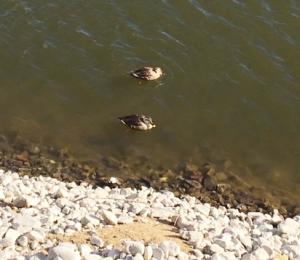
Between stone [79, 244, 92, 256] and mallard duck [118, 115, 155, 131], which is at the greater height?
Result: stone [79, 244, 92, 256]

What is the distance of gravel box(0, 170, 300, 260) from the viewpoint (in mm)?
11328

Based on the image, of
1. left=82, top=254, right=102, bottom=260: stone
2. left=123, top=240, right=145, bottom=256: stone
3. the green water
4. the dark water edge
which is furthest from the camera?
the green water

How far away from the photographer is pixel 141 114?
58.4 feet

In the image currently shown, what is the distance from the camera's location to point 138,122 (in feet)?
55.7

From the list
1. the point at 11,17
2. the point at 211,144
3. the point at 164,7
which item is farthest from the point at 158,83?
the point at 11,17

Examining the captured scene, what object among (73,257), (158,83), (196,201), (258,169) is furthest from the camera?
(158,83)

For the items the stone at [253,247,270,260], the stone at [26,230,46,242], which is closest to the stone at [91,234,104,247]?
the stone at [26,230,46,242]

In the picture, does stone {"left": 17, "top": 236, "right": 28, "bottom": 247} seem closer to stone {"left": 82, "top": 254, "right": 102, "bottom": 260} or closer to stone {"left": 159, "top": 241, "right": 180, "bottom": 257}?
stone {"left": 82, "top": 254, "right": 102, "bottom": 260}

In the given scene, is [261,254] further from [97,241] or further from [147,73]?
[147,73]

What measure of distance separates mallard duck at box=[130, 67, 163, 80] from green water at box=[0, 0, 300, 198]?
31 cm

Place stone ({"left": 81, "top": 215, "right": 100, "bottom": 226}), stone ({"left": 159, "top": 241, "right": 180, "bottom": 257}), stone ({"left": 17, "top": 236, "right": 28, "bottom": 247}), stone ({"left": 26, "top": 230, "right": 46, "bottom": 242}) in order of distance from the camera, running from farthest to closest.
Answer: stone ({"left": 81, "top": 215, "right": 100, "bottom": 226}) < stone ({"left": 26, "top": 230, "right": 46, "bottom": 242}) < stone ({"left": 17, "top": 236, "right": 28, "bottom": 247}) < stone ({"left": 159, "top": 241, "right": 180, "bottom": 257})

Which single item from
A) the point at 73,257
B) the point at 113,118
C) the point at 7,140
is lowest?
the point at 7,140

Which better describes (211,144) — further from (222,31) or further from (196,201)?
(222,31)

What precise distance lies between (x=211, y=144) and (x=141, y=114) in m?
2.36
